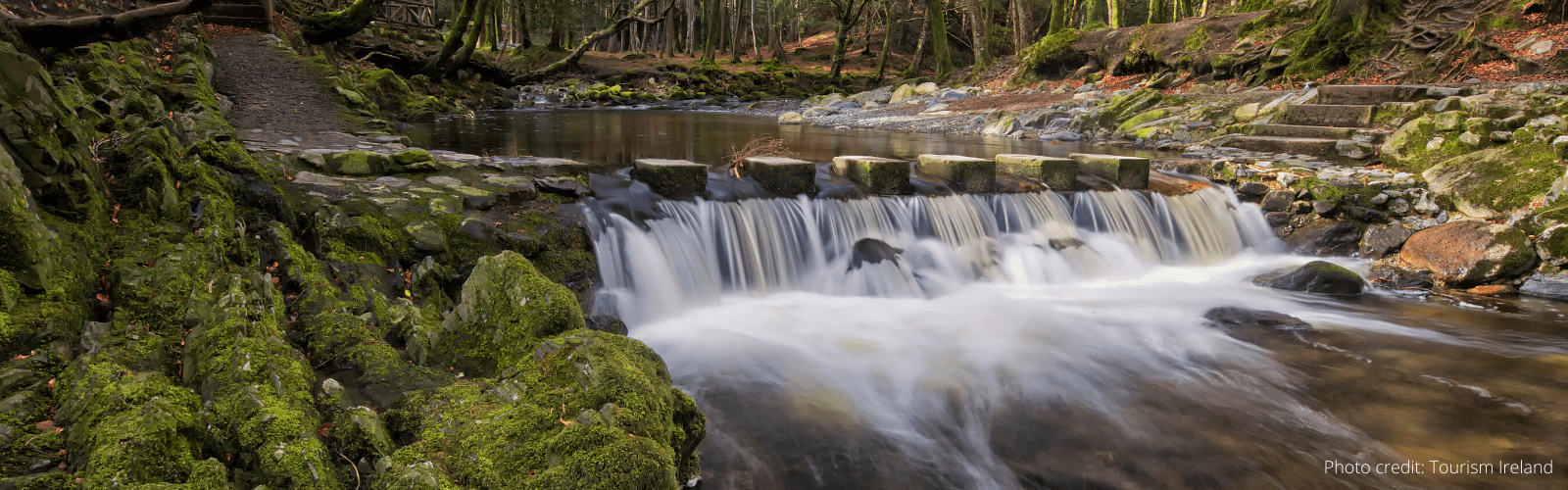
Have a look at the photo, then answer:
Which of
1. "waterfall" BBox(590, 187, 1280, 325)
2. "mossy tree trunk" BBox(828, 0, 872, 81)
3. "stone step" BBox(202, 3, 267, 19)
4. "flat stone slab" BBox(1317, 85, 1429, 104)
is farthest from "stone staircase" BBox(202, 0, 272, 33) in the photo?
"mossy tree trunk" BBox(828, 0, 872, 81)

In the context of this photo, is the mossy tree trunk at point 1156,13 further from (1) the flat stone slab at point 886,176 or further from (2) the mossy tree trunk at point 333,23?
(2) the mossy tree trunk at point 333,23

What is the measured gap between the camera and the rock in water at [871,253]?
7.50 m

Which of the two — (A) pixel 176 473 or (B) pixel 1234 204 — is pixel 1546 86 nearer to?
(B) pixel 1234 204

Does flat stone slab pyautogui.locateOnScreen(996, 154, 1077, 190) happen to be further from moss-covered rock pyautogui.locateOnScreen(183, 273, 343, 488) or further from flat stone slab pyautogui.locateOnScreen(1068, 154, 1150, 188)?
moss-covered rock pyautogui.locateOnScreen(183, 273, 343, 488)

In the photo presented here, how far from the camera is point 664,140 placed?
13.9 meters

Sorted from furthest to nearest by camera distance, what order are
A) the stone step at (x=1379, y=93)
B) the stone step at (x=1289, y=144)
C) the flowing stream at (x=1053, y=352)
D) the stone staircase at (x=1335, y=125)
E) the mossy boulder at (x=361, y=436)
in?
1. the stone step at (x=1379, y=93)
2. the stone step at (x=1289, y=144)
3. the stone staircase at (x=1335, y=125)
4. the flowing stream at (x=1053, y=352)
5. the mossy boulder at (x=361, y=436)

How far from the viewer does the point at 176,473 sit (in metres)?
2.36

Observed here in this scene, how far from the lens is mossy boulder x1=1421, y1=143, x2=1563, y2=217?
305 inches

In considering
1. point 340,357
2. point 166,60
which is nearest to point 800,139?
point 166,60

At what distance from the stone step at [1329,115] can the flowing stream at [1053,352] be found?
11.2ft

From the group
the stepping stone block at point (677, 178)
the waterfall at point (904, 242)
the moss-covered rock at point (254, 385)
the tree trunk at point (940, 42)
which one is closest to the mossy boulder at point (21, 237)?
Result: the moss-covered rock at point (254, 385)

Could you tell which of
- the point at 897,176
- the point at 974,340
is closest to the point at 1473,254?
the point at 974,340

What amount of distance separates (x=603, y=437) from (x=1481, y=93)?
12.9m

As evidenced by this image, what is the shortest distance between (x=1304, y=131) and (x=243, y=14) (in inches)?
765
